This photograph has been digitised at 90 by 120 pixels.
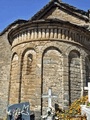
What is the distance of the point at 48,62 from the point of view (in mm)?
11953

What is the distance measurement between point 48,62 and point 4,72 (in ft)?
15.5

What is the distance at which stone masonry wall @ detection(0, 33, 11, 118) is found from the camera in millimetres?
14805

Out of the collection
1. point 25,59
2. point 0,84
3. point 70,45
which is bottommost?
point 0,84

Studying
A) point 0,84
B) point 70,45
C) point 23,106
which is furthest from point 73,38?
point 0,84

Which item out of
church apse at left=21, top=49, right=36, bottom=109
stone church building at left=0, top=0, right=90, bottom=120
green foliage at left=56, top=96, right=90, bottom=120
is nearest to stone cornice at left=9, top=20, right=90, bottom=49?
stone church building at left=0, top=0, right=90, bottom=120

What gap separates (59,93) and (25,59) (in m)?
2.63

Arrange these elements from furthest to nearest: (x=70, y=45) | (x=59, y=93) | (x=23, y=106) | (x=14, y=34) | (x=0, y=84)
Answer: (x=0, y=84), (x=14, y=34), (x=70, y=45), (x=59, y=93), (x=23, y=106)

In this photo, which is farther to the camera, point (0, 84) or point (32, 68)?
point (0, 84)

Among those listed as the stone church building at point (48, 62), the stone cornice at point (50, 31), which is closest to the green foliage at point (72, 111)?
the stone church building at point (48, 62)

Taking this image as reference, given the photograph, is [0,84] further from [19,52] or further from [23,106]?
[23,106]

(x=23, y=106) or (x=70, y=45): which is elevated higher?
(x=70, y=45)

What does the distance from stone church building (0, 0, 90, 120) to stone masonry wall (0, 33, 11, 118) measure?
2299 millimetres

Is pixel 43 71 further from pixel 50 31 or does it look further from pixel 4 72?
pixel 4 72

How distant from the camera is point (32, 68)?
39.9 feet
